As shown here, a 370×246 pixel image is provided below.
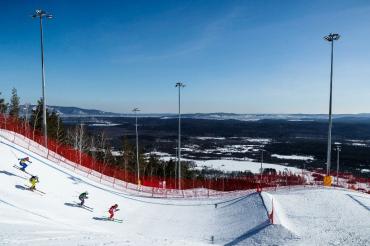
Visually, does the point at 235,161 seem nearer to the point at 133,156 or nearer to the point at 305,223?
the point at 133,156

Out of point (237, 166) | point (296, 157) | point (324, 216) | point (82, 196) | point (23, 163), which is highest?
point (23, 163)

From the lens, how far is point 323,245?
48.8ft

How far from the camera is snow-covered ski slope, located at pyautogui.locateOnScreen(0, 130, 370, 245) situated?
43.4ft

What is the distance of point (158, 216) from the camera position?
74.0ft

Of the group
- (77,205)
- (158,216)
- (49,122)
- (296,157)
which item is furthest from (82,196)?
(296,157)

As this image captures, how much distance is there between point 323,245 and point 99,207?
43.1ft

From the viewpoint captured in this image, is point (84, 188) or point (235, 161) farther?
point (235, 161)

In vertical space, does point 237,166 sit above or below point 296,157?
below

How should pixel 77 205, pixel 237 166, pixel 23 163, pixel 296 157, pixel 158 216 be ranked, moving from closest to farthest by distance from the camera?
pixel 77 205, pixel 23 163, pixel 158 216, pixel 237 166, pixel 296 157

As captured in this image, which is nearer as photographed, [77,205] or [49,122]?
[77,205]

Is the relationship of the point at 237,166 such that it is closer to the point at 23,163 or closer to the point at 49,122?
the point at 49,122

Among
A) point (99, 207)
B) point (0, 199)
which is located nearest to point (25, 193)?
point (0, 199)

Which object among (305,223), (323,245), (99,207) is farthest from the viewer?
(99,207)

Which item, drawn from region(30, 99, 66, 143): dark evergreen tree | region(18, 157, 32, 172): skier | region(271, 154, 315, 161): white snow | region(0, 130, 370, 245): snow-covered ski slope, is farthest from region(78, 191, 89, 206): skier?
region(271, 154, 315, 161): white snow
